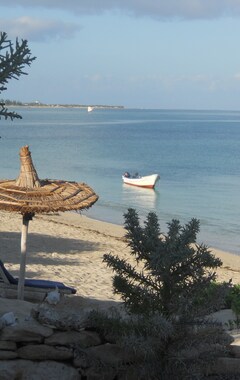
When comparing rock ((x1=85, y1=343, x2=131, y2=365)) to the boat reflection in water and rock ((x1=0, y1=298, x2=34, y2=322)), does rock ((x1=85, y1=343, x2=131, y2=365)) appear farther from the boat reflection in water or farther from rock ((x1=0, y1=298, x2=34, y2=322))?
the boat reflection in water

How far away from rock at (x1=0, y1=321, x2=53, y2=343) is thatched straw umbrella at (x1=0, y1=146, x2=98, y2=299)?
197cm

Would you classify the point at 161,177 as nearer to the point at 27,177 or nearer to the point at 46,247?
the point at 46,247

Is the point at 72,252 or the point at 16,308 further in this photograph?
the point at 72,252

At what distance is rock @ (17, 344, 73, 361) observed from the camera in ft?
19.4

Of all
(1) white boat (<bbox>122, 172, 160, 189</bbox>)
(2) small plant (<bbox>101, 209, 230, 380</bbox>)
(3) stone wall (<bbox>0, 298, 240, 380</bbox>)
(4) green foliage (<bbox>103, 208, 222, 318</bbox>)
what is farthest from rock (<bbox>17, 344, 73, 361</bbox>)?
(1) white boat (<bbox>122, 172, 160, 189</bbox>)

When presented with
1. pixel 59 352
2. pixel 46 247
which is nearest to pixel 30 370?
pixel 59 352

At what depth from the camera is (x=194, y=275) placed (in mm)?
6066

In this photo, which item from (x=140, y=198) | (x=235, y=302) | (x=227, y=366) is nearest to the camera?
(x=227, y=366)

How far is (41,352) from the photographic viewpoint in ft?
19.4

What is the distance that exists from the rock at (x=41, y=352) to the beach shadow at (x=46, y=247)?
9337mm

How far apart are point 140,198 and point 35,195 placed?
29.8 m

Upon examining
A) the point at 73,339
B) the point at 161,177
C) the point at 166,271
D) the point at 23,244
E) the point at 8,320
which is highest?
the point at 166,271

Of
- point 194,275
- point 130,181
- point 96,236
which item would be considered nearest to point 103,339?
point 194,275

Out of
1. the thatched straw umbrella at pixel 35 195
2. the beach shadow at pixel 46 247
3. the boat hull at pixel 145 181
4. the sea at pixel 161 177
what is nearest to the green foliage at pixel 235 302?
the thatched straw umbrella at pixel 35 195
